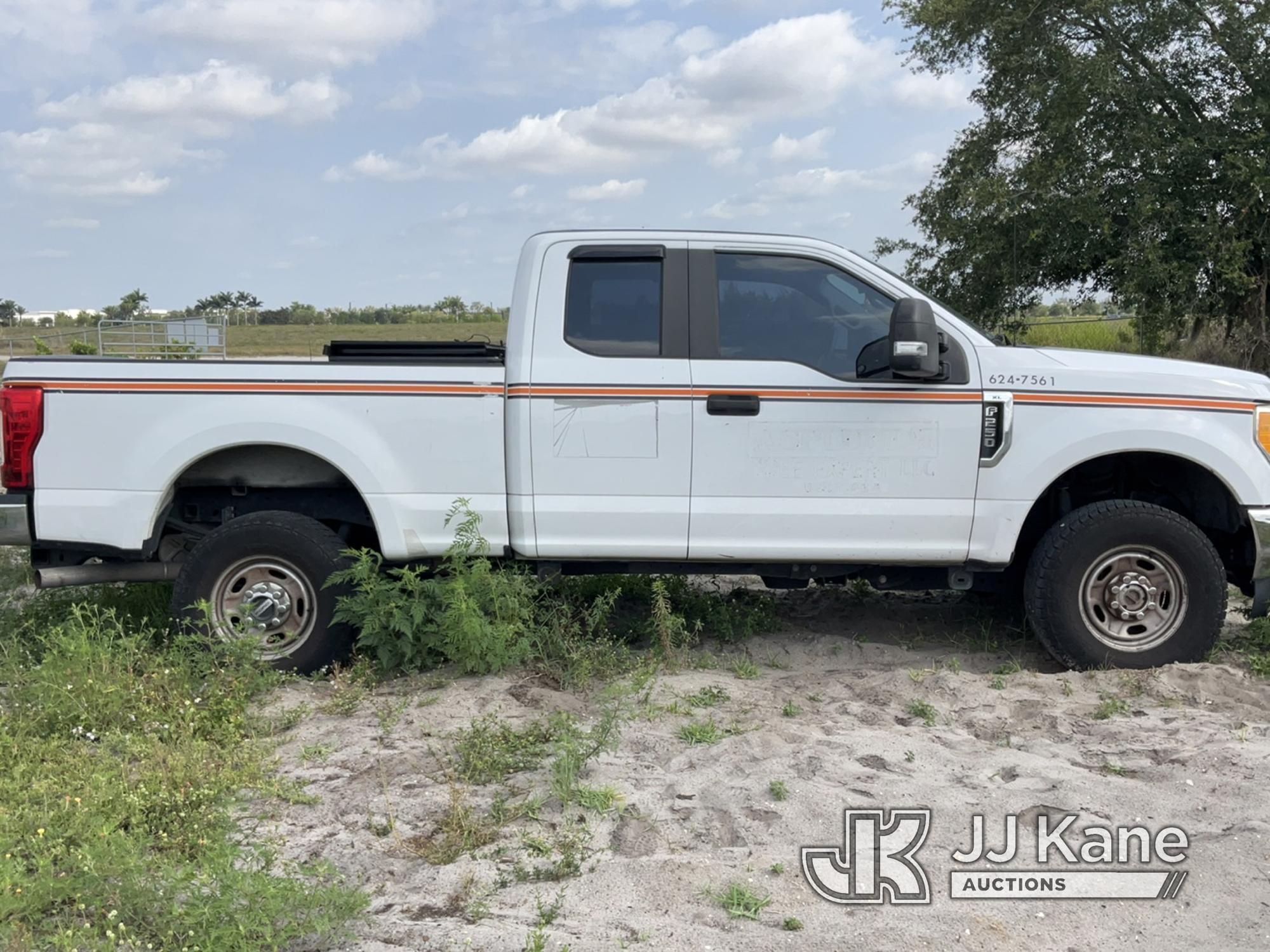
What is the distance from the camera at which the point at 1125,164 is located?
1733cm

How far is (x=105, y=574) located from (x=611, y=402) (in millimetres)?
2662

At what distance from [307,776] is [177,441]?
1903mm

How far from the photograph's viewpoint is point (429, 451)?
18.1 ft

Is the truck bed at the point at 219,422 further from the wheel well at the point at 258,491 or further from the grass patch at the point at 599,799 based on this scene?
Result: the grass patch at the point at 599,799

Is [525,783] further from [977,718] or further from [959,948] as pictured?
[977,718]

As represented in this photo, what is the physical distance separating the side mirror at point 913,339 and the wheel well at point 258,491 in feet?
8.83

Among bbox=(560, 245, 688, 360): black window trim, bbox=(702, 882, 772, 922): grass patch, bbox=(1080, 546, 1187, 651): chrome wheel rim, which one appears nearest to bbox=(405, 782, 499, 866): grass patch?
bbox=(702, 882, 772, 922): grass patch

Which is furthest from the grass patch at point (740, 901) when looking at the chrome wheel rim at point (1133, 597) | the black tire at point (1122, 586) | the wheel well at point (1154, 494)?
the wheel well at point (1154, 494)

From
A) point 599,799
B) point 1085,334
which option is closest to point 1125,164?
point 1085,334

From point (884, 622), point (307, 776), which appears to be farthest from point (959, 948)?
point (884, 622)

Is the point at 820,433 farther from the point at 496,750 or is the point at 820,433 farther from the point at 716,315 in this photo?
the point at 496,750

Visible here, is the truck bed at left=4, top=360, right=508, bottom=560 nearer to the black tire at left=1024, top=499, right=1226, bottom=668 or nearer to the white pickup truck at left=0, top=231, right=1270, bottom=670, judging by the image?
the white pickup truck at left=0, top=231, right=1270, bottom=670

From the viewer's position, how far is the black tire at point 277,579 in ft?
18.2

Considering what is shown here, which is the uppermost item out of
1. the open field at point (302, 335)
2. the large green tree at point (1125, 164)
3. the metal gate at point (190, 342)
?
the large green tree at point (1125, 164)
